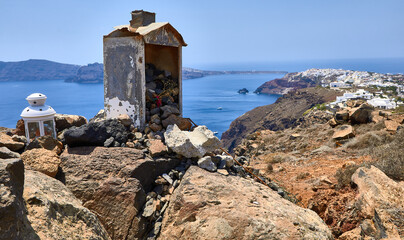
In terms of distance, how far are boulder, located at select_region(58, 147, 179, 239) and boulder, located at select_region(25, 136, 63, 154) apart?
154 millimetres

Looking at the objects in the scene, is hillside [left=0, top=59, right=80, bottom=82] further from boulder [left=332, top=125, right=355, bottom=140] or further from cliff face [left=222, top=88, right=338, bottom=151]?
boulder [left=332, top=125, right=355, bottom=140]

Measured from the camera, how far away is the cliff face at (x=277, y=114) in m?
52.0

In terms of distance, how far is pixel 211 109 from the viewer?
101 meters

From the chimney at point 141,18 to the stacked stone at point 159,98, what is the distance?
94cm

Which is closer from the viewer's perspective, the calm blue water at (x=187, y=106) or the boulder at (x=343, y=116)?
the boulder at (x=343, y=116)

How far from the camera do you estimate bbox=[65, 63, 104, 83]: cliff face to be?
14175 cm

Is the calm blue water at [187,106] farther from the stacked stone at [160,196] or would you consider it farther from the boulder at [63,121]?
the stacked stone at [160,196]

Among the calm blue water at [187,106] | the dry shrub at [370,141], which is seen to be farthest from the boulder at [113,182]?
the calm blue water at [187,106]

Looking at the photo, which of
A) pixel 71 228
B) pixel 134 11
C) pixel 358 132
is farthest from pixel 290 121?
pixel 71 228

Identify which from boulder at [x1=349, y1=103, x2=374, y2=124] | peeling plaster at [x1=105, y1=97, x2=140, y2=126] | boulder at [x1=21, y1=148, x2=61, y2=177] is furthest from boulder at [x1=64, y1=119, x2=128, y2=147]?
boulder at [x1=349, y1=103, x2=374, y2=124]

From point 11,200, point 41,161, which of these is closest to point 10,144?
point 41,161

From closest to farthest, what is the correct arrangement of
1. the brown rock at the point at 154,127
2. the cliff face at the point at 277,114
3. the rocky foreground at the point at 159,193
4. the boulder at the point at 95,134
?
1. the rocky foreground at the point at 159,193
2. the boulder at the point at 95,134
3. the brown rock at the point at 154,127
4. the cliff face at the point at 277,114

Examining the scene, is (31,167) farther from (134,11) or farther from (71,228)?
(134,11)

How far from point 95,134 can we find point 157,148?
1.07m
